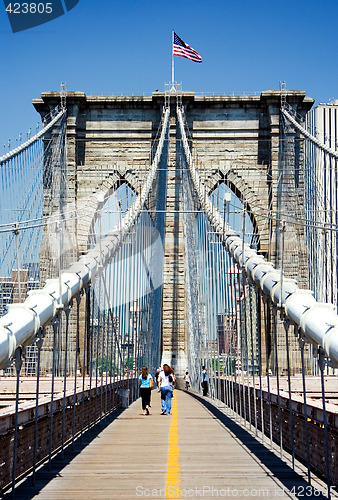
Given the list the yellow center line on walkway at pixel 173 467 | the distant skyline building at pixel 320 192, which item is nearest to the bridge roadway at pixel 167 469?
the yellow center line on walkway at pixel 173 467

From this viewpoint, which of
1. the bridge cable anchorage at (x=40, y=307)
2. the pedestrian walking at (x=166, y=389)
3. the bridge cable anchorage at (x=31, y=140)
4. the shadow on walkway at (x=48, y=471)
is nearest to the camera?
the bridge cable anchorage at (x=40, y=307)

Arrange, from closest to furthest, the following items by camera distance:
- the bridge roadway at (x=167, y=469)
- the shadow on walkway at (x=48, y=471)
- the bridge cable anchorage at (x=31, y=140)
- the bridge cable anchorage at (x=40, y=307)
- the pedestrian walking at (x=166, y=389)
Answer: the bridge cable anchorage at (x=40, y=307) → the shadow on walkway at (x=48, y=471) → the bridge roadway at (x=167, y=469) → the pedestrian walking at (x=166, y=389) → the bridge cable anchorage at (x=31, y=140)

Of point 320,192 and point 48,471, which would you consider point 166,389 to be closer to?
point 48,471

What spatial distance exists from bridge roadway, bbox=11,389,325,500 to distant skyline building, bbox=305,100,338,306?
12.5 meters

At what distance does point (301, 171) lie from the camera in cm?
3541

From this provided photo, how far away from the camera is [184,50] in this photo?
35125mm

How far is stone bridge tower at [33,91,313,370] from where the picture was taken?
3512 centimetres

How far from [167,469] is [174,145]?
28311mm

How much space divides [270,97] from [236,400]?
71.5 ft

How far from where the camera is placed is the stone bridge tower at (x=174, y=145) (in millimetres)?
35125

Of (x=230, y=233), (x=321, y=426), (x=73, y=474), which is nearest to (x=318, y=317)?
(x=321, y=426)

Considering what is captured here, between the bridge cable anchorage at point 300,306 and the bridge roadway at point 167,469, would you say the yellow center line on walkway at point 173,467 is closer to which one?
the bridge roadway at point 167,469

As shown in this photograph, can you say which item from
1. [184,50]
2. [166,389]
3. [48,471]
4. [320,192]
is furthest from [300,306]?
[184,50]

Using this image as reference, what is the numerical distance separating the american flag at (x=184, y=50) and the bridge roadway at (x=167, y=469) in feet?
82.5
